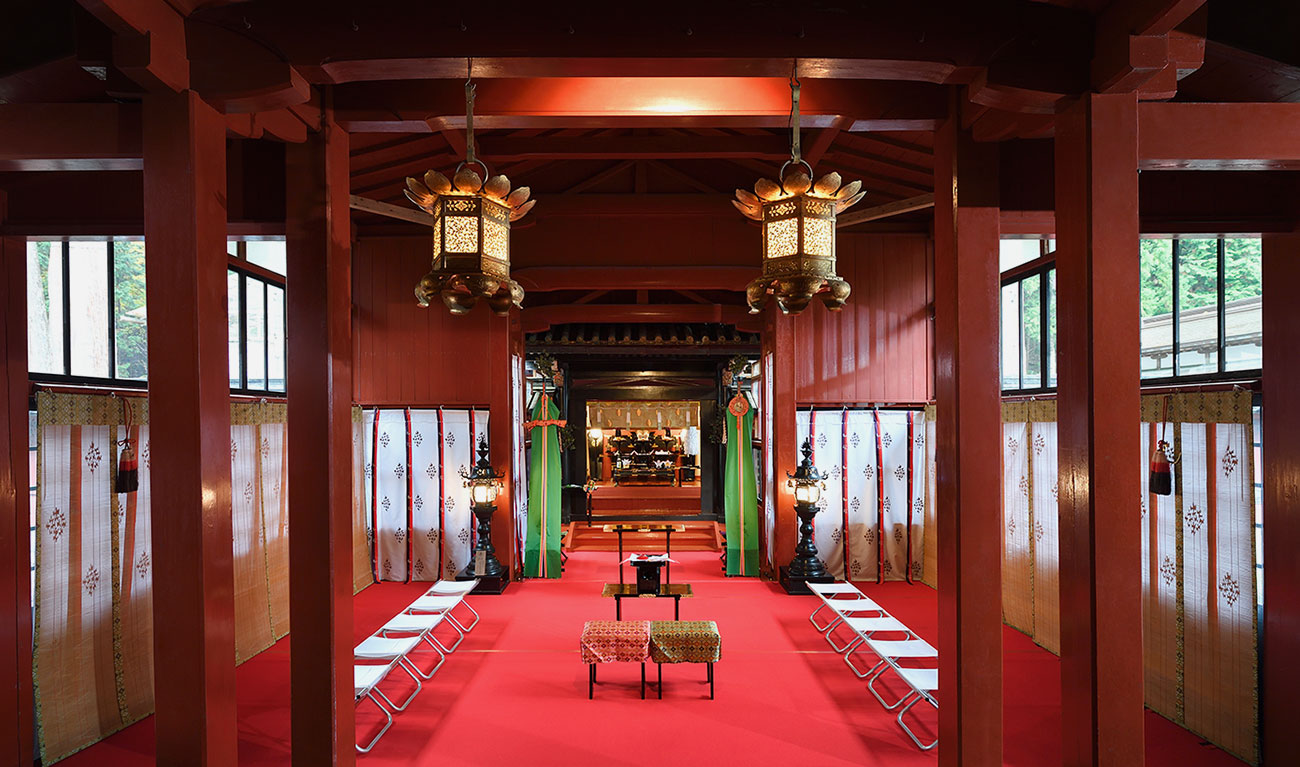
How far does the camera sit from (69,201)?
3.93 meters

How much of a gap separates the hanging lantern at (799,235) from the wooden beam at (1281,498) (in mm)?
3130

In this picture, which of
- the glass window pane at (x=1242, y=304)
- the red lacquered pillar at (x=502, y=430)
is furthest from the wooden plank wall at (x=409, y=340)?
the glass window pane at (x=1242, y=304)

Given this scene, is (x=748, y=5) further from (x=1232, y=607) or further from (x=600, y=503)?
(x=600, y=503)

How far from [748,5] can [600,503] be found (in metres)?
13.5

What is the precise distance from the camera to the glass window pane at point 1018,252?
7223 mm

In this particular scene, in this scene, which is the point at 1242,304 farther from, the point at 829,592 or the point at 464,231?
the point at 464,231

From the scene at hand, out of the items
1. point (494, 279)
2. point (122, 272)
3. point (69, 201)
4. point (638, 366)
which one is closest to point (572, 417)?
point (638, 366)

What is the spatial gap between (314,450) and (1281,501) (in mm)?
5472

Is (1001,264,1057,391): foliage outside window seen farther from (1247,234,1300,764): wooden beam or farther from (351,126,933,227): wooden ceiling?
(1247,234,1300,764): wooden beam

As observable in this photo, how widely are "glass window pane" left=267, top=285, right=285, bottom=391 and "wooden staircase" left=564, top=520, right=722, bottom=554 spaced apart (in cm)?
577

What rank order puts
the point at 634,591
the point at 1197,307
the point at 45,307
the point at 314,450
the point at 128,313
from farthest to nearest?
the point at 634,591
the point at 128,313
the point at 1197,307
the point at 45,307
the point at 314,450

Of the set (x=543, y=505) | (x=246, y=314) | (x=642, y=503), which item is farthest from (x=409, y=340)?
(x=642, y=503)

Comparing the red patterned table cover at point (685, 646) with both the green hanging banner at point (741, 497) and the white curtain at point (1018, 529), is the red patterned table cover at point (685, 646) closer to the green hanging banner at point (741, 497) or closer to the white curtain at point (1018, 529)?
the white curtain at point (1018, 529)

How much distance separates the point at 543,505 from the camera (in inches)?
393
